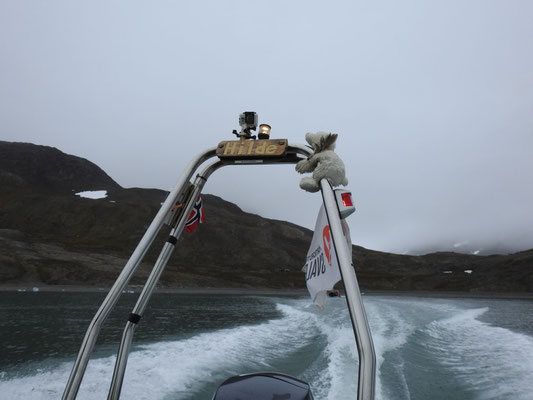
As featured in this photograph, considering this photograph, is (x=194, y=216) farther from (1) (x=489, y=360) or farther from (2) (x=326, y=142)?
(1) (x=489, y=360)

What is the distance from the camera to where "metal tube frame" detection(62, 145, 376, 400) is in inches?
62.4

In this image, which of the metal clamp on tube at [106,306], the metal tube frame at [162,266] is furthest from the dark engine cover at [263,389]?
the metal clamp on tube at [106,306]

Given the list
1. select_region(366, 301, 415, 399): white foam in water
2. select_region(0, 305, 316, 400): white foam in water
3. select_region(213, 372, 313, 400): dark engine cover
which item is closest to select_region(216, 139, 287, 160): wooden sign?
select_region(213, 372, 313, 400): dark engine cover

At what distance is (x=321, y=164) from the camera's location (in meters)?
2.26

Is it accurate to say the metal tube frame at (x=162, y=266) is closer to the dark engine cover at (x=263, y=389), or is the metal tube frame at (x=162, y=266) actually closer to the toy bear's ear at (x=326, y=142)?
the toy bear's ear at (x=326, y=142)

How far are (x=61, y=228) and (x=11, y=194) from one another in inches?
1271

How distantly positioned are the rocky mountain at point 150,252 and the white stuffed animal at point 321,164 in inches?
2972

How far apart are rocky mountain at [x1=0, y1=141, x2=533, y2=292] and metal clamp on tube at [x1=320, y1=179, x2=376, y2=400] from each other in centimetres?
7589

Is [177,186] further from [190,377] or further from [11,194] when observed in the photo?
[11,194]

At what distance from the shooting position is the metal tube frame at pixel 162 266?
1.58m

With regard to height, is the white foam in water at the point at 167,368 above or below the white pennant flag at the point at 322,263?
below

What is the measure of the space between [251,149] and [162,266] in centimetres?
117

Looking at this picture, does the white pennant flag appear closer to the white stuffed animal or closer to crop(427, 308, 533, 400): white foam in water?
the white stuffed animal

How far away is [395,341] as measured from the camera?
16.1 metres
